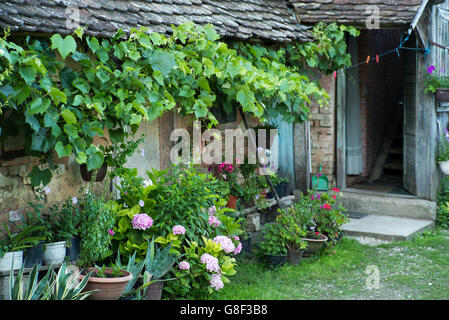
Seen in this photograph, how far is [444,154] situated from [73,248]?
588cm

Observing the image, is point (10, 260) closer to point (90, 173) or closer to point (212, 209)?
point (90, 173)

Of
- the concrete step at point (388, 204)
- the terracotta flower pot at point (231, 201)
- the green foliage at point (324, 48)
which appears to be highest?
the green foliage at point (324, 48)

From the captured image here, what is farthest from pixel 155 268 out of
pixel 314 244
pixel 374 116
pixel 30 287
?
pixel 374 116

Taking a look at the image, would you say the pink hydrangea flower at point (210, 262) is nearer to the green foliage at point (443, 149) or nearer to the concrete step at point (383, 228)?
the concrete step at point (383, 228)

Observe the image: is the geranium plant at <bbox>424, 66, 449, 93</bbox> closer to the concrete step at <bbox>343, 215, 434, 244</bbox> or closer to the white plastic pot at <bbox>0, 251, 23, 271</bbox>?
the concrete step at <bbox>343, 215, 434, 244</bbox>

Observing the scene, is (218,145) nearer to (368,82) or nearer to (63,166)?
(63,166)

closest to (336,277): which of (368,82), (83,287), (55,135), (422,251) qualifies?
(422,251)

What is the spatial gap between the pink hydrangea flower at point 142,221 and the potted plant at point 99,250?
0.22 m

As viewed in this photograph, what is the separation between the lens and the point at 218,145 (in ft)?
24.6

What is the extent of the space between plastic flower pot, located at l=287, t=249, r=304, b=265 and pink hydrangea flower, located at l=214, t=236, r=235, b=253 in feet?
4.26

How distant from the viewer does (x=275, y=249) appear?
22.3 feet

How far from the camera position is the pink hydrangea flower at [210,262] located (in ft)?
18.1

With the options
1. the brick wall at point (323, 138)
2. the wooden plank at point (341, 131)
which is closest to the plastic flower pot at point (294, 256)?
the brick wall at point (323, 138)
